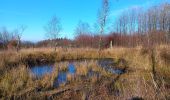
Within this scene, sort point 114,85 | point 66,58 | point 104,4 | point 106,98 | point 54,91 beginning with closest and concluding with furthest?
point 106,98 < point 54,91 < point 114,85 < point 66,58 < point 104,4

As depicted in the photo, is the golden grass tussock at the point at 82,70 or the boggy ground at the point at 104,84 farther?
the golden grass tussock at the point at 82,70

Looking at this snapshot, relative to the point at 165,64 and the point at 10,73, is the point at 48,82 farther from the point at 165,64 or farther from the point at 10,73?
the point at 165,64

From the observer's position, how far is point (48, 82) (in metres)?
7.43

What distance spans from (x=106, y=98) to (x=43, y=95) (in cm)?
160

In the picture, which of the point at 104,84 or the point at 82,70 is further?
the point at 82,70

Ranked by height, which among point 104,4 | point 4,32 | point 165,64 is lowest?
point 165,64

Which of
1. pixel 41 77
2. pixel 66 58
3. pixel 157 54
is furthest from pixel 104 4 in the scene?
pixel 41 77

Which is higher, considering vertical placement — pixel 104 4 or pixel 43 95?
pixel 104 4

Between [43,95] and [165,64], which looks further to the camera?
[165,64]

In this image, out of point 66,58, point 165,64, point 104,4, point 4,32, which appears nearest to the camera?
point 165,64

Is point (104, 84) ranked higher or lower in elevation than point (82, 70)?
lower

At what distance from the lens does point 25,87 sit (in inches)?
267

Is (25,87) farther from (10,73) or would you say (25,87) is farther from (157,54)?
(157,54)

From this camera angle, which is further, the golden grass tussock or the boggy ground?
the golden grass tussock
